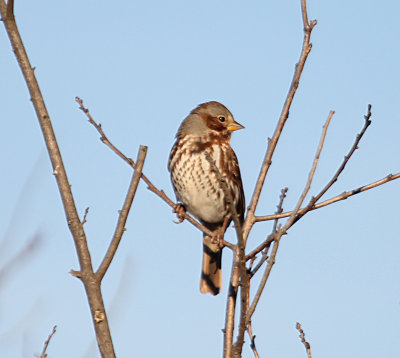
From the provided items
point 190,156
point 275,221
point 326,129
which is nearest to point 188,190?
point 190,156

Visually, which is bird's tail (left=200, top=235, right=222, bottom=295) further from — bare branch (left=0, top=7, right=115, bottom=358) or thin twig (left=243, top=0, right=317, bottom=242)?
bare branch (left=0, top=7, right=115, bottom=358)

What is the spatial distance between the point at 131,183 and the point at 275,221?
1.47 meters

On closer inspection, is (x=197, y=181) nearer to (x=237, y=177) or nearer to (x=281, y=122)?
(x=237, y=177)

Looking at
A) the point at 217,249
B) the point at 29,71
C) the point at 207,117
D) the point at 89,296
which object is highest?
the point at 207,117

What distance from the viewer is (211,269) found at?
25.0 ft

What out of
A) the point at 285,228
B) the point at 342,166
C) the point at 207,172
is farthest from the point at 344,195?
the point at 207,172

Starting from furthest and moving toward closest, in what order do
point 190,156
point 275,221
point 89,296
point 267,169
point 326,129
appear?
1. point 190,156
2. point 275,221
3. point 267,169
4. point 326,129
5. point 89,296

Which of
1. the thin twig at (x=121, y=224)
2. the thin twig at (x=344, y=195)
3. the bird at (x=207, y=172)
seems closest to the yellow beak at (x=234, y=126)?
the bird at (x=207, y=172)

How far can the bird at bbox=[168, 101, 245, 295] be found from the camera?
23.0ft

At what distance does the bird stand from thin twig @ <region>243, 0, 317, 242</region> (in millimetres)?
2843

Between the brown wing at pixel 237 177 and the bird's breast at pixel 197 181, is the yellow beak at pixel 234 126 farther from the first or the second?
the bird's breast at pixel 197 181

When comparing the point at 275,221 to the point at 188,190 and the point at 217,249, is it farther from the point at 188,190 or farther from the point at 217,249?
the point at 217,249

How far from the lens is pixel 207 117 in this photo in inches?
304

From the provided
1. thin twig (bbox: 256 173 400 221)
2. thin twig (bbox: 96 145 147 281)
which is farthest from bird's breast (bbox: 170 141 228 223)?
thin twig (bbox: 96 145 147 281)
